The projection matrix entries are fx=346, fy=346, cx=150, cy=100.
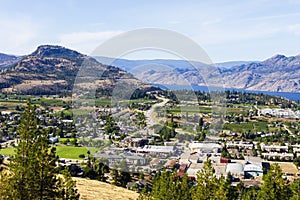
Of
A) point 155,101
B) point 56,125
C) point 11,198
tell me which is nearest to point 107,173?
point 155,101

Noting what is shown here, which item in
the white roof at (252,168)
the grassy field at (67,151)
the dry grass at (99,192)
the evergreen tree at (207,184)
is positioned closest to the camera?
the evergreen tree at (207,184)

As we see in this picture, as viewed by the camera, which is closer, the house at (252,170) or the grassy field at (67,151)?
the house at (252,170)

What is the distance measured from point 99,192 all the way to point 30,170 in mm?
5507

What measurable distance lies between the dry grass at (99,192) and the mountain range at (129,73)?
3587 mm

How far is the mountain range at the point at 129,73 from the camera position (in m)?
10.4

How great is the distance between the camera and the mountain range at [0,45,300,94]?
10367 mm

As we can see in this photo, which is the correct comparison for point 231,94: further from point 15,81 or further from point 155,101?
point 155,101

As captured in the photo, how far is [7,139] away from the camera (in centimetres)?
2855

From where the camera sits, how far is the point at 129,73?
35.0 ft

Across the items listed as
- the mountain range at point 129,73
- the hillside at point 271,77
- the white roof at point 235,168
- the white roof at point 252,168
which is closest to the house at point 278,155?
the white roof at point 252,168

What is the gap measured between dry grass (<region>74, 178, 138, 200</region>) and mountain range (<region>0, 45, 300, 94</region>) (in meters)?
3.59

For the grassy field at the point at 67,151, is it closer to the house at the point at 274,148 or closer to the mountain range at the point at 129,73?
the mountain range at the point at 129,73

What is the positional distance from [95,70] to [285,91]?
131m

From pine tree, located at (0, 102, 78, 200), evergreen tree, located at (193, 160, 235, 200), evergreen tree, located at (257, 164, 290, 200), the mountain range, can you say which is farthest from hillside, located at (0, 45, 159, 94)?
pine tree, located at (0, 102, 78, 200)
